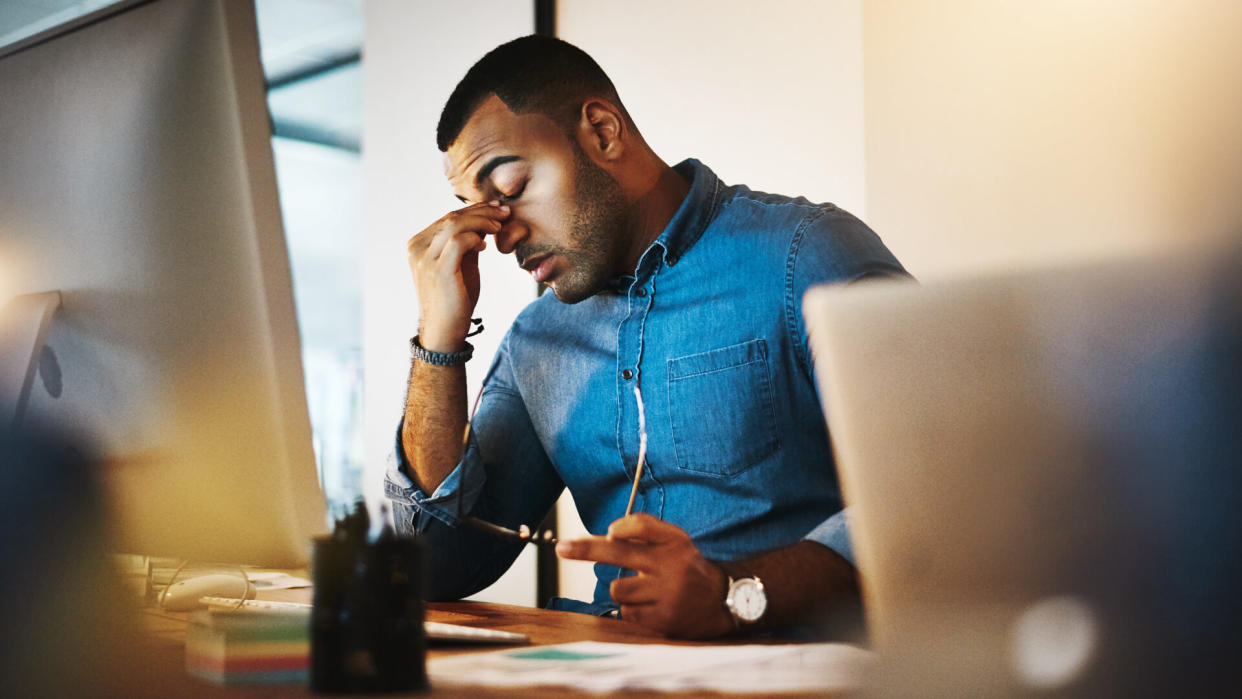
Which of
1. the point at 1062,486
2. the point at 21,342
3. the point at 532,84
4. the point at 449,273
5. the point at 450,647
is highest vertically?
the point at 532,84

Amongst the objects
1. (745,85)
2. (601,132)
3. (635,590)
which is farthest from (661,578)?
(745,85)

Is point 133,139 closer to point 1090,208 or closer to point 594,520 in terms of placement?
point 594,520

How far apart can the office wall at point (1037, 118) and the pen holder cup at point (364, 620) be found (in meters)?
1.29

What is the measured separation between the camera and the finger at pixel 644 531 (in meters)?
0.90

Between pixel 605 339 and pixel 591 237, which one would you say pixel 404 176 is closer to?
pixel 591 237

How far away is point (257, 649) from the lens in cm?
61

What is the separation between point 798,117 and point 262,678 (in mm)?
1677

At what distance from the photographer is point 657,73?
2270 millimetres

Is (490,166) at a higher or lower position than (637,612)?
higher

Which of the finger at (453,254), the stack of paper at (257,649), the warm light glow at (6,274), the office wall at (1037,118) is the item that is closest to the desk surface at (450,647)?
the stack of paper at (257,649)

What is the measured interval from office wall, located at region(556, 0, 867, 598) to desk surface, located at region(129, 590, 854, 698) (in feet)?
3.81

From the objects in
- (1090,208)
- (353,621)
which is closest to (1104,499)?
(353,621)

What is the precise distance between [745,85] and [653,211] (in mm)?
656

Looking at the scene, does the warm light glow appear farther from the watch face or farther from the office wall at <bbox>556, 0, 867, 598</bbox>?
the office wall at <bbox>556, 0, 867, 598</bbox>
